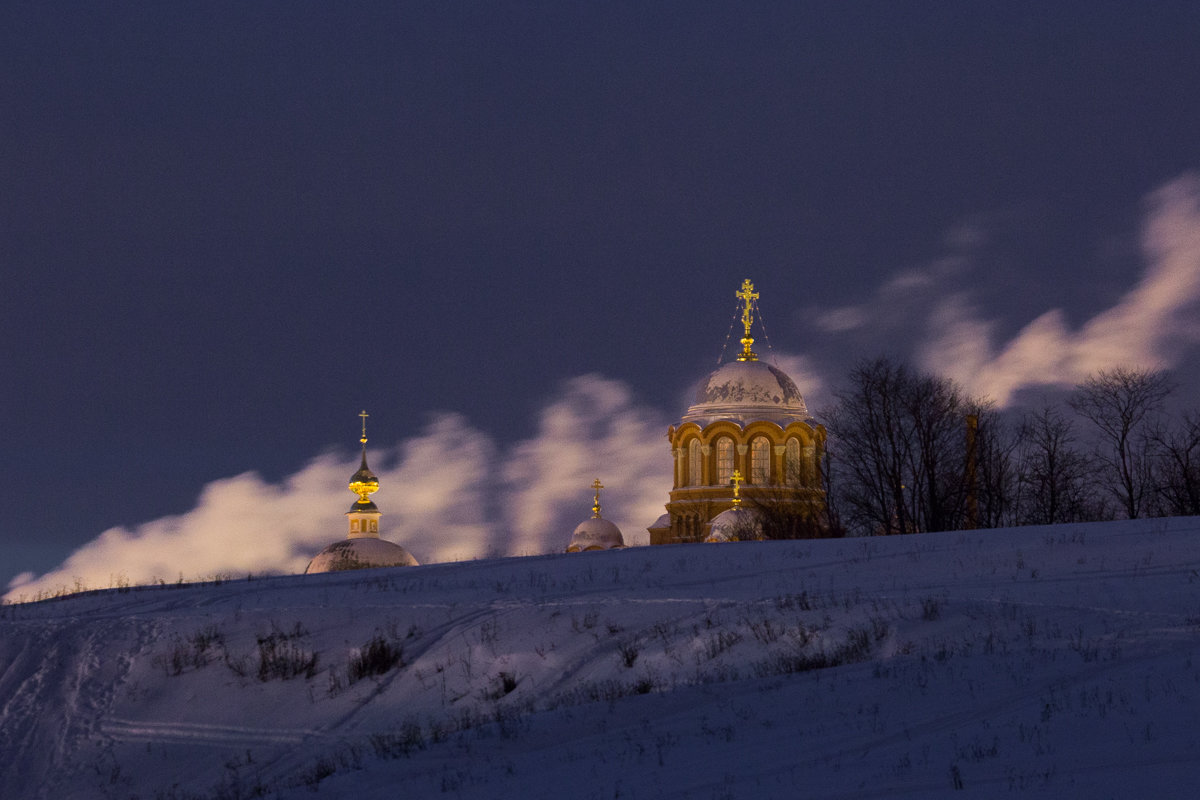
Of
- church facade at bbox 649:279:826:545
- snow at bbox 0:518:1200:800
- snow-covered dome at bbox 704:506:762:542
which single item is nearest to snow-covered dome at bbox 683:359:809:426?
church facade at bbox 649:279:826:545

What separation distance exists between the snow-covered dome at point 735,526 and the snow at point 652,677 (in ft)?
102

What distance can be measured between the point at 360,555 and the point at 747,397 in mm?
28604

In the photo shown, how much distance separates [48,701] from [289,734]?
3.50m

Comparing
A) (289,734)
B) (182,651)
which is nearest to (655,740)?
(289,734)

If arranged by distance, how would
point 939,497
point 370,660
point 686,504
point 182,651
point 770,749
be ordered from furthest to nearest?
point 686,504
point 939,497
point 182,651
point 370,660
point 770,749

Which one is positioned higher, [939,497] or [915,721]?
[939,497]

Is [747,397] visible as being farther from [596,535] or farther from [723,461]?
[596,535]

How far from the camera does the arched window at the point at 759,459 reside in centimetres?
6938

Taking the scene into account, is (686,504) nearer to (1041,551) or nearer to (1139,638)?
(1041,551)

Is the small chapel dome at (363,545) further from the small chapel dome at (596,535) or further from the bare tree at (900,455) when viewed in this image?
the bare tree at (900,455)

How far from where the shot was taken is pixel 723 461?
70.0m

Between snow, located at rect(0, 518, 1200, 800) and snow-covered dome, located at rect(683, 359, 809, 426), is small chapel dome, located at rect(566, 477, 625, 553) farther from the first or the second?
snow, located at rect(0, 518, 1200, 800)

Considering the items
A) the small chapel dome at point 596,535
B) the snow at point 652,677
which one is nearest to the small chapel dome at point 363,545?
the small chapel dome at point 596,535

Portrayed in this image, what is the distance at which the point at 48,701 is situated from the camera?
62.8ft
